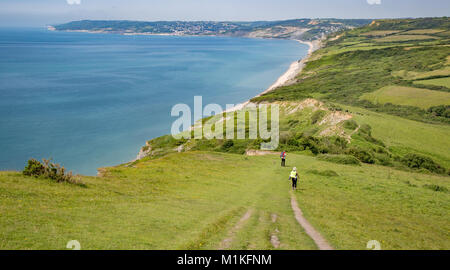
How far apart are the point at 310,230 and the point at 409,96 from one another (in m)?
79.4

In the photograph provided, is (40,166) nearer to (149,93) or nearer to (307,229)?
(307,229)

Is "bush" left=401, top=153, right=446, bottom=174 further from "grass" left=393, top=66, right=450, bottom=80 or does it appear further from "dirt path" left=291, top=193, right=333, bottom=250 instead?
"grass" left=393, top=66, right=450, bottom=80

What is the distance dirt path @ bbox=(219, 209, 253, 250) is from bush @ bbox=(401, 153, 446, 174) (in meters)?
29.3

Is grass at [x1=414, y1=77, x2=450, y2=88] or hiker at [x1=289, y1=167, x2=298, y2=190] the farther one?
grass at [x1=414, y1=77, x2=450, y2=88]

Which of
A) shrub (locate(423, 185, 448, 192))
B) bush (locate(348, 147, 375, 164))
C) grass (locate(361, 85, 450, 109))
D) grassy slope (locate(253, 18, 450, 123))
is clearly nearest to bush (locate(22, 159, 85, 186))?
shrub (locate(423, 185, 448, 192))

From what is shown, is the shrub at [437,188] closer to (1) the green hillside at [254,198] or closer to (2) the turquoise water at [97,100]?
(1) the green hillside at [254,198]

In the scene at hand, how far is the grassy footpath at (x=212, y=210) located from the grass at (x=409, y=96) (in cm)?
5391

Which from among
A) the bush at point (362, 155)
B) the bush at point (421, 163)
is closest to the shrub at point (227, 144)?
the bush at point (362, 155)

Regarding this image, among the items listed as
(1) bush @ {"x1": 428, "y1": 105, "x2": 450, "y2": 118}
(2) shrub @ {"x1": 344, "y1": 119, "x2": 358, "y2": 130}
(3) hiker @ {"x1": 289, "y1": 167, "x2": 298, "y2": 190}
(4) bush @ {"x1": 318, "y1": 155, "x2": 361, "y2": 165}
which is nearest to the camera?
(3) hiker @ {"x1": 289, "y1": 167, "x2": 298, "y2": 190}

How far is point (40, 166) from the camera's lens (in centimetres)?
1602

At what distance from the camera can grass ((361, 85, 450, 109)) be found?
7238 centimetres

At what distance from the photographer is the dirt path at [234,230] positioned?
10852 millimetres

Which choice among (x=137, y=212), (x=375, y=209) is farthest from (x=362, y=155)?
(x=137, y=212)
